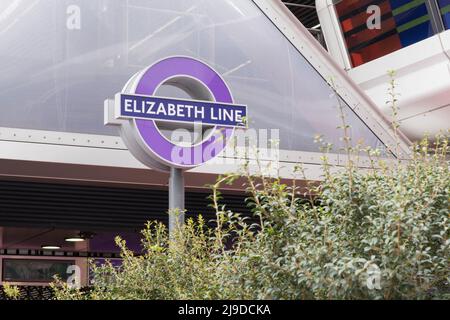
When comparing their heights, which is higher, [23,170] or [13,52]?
[13,52]

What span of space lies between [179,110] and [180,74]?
56 cm

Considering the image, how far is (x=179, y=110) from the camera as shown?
780cm

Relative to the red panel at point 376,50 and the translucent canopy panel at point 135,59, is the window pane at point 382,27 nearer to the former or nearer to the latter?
the red panel at point 376,50

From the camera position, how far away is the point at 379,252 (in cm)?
379

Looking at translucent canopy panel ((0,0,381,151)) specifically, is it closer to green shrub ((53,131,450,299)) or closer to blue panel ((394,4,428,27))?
blue panel ((394,4,428,27))

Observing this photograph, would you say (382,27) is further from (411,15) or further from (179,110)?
(179,110)

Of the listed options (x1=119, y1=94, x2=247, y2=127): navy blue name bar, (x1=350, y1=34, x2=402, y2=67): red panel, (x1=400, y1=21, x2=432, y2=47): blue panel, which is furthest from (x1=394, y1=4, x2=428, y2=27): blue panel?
(x1=119, y1=94, x2=247, y2=127): navy blue name bar

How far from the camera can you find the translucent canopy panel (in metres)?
9.62

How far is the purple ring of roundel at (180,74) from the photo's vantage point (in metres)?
7.74

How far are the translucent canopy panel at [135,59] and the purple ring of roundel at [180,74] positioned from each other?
76.2 inches

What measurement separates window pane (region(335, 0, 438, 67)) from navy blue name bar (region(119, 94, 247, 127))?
8279 mm

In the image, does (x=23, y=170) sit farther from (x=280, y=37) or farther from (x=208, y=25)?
(x=280, y=37)
